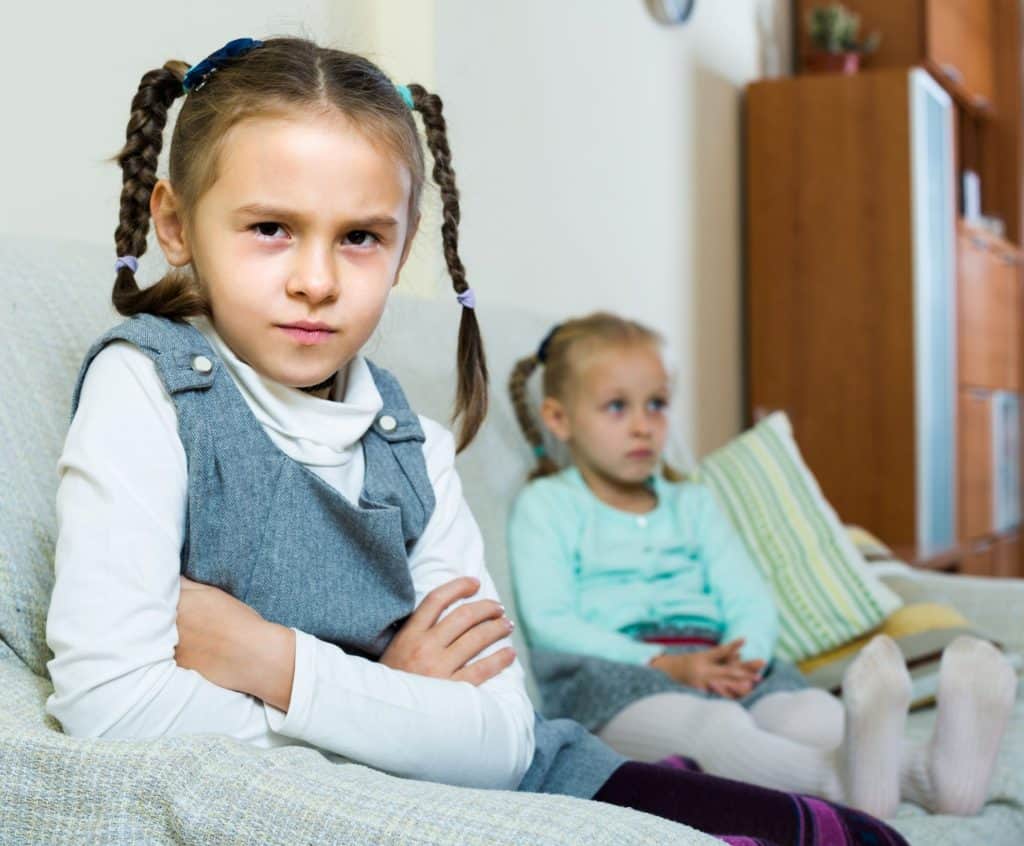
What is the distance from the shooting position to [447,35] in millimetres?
2357

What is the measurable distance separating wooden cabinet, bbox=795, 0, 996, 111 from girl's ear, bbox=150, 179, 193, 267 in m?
3.28

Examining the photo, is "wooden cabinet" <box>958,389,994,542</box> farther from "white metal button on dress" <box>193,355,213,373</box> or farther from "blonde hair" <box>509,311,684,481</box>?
"white metal button on dress" <box>193,355,213,373</box>

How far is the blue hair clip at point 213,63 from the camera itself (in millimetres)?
1026

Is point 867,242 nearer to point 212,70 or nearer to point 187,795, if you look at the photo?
point 212,70

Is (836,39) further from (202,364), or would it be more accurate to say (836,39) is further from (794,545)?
(202,364)

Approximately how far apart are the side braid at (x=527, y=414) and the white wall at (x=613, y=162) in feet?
0.21

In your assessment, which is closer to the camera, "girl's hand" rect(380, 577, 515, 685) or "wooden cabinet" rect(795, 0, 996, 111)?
"girl's hand" rect(380, 577, 515, 685)

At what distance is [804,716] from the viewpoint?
1.59 meters

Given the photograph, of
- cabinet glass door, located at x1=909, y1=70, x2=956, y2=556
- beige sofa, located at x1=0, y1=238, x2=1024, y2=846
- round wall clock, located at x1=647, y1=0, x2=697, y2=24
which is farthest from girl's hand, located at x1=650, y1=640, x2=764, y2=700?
round wall clock, located at x1=647, y1=0, x2=697, y2=24

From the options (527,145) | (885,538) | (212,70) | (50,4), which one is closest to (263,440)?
(212,70)

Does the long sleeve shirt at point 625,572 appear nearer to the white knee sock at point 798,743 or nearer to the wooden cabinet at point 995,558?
the white knee sock at point 798,743

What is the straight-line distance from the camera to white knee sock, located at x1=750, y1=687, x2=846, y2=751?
5.11 feet

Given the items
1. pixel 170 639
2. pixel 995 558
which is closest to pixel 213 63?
pixel 170 639

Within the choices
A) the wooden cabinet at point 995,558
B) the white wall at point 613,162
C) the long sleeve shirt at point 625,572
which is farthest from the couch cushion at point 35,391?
the wooden cabinet at point 995,558
